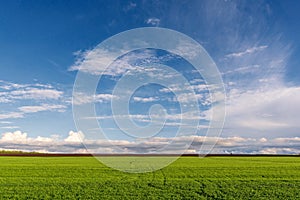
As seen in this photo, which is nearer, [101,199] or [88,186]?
[101,199]

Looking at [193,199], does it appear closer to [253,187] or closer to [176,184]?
[176,184]

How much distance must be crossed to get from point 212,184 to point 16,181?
1955 centimetres

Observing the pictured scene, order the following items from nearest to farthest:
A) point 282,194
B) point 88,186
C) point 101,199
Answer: point 101,199 → point 282,194 → point 88,186

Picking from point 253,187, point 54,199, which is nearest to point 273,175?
point 253,187

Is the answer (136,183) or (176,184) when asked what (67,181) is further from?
(176,184)

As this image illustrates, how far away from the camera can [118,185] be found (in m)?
30.4

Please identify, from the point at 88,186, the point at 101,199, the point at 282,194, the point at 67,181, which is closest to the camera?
the point at 101,199

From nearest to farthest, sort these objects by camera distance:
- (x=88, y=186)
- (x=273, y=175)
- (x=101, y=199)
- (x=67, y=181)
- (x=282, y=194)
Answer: (x=101, y=199) → (x=282, y=194) → (x=88, y=186) → (x=67, y=181) → (x=273, y=175)

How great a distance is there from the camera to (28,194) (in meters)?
26.9

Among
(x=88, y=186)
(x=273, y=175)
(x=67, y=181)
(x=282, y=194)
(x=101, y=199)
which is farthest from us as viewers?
(x=273, y=175)

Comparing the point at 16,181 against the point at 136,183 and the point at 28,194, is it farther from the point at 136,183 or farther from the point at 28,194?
the point at 136,183

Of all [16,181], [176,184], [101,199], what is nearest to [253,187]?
[176,184]

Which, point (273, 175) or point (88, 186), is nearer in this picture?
point (88, 186)

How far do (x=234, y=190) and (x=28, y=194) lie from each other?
17346mm
